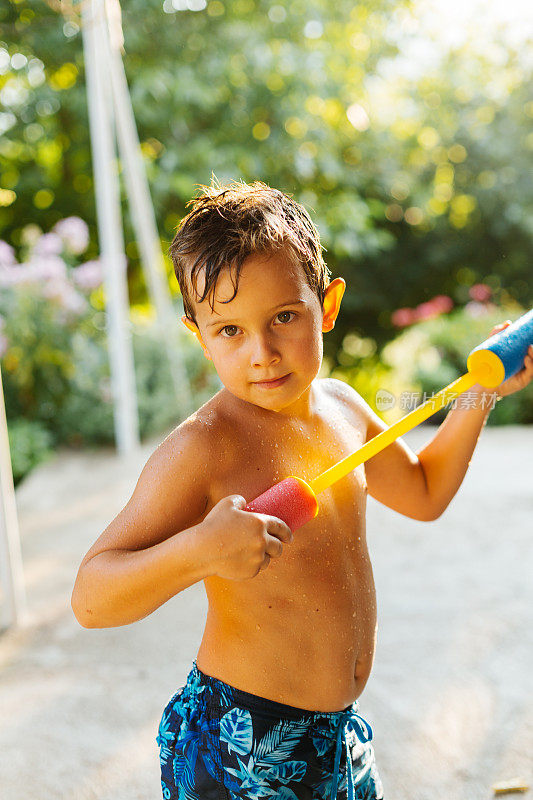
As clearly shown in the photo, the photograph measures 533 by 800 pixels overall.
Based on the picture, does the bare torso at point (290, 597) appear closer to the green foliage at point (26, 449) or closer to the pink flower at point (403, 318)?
the green foliage at point (26, 449)

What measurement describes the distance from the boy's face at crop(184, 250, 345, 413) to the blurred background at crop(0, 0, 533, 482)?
12.5 feet

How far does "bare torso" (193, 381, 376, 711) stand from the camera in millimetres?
813

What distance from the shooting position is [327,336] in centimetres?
789

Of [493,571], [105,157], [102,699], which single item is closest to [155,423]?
[105,157]

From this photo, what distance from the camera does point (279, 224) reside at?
0.78 m

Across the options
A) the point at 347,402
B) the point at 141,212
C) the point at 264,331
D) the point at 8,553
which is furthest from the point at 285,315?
the point at 141,212

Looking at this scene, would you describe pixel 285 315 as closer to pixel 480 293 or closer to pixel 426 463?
pixel 426 463

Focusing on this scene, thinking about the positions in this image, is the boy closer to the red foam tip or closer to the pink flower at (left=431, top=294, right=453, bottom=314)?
the red foam tip

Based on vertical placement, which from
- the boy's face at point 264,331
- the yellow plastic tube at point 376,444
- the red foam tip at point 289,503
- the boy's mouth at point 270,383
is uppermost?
the boy's face at point 264,331

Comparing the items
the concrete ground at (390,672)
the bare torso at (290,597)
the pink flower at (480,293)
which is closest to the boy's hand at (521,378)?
the bare torso at (290,597)

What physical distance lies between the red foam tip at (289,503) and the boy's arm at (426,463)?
1.04 ft

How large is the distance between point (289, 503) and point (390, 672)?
1.30m

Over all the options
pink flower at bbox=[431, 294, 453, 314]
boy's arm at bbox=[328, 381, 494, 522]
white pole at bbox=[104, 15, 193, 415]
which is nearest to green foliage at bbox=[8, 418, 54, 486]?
white pole at bbox=[104, 15, 193, 415]

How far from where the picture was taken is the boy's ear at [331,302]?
874 millimetres
